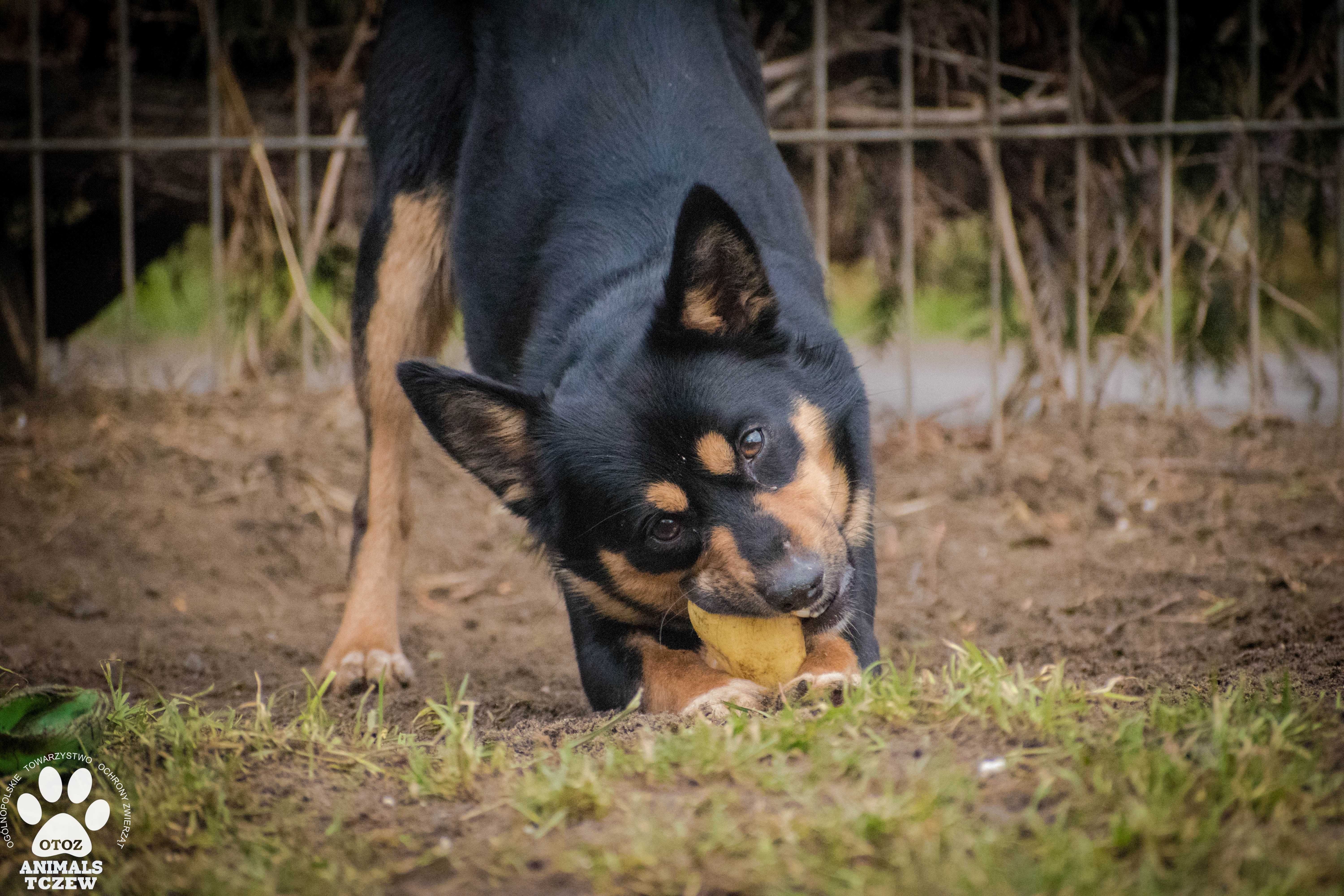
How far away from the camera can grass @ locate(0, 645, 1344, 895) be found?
63.3 inches

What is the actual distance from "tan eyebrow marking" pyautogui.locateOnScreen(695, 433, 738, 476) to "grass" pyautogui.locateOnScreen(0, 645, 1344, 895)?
20.9 inches

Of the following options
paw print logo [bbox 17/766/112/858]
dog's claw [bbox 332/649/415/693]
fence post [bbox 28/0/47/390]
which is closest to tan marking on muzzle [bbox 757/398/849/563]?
paw print logo [bbox 17/766/112/858]

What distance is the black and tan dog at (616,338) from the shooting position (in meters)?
2.59

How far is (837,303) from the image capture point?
A: 6.93 meters

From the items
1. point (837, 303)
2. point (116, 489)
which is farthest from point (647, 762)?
point (837, 303)

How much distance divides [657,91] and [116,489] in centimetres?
315

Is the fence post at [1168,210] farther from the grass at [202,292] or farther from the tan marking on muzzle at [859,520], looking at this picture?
the grass at [202,292]

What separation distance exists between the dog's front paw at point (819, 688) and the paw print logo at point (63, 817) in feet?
4.22

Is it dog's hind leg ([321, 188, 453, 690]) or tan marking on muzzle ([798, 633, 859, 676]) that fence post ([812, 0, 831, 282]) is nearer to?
dog's hind leg ([321, 188, 453, 690])

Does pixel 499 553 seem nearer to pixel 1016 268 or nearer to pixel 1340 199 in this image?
pixel 1016 268

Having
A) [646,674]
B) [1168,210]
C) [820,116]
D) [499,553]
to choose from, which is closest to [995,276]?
[1168,210]

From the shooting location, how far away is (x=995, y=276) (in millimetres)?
5598

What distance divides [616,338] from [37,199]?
4.31m

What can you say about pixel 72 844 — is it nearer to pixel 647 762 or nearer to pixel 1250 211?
pixel 647 762
